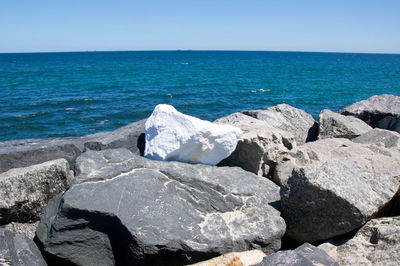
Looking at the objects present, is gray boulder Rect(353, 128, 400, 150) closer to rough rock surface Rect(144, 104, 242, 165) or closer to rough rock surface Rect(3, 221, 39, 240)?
rough rock surface Rect(144, 104, 242, 165)

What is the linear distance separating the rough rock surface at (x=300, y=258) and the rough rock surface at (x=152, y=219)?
27.4 inches

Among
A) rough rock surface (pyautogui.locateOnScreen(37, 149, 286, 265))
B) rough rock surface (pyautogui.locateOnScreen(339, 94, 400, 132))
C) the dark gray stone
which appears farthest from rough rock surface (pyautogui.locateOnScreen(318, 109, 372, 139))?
rough rock surface (pyautogui.locateOnScreen(37, 149, 286, 265))

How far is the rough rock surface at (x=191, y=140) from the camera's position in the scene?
483cm

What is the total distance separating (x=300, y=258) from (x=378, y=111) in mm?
6825

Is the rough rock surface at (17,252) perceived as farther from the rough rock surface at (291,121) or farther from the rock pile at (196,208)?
the rough rock surface at (291,121)

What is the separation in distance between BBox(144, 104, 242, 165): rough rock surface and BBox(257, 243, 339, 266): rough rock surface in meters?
2.18

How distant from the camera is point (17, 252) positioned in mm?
3332

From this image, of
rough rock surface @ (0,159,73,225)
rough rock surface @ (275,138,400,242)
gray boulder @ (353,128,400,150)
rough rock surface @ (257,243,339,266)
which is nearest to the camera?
rough rock surface @ (257,243,339,266)

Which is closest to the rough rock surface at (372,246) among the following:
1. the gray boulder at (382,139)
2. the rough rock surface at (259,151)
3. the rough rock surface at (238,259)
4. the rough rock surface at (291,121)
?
the rough rock surface at (238,259)

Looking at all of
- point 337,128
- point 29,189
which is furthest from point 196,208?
point 337,128

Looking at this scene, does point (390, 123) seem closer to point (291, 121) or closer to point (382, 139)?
point (291, 121)

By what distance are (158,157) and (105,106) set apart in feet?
48.8

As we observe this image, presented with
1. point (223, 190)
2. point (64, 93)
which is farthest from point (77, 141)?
point (64, 93)

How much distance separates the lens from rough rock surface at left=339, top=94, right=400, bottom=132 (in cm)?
816
